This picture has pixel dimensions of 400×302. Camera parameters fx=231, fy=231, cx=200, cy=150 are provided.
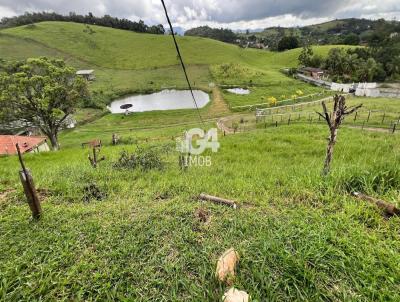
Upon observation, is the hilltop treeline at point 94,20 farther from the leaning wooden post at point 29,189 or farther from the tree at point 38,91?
the leaning wooden post at point 29,189

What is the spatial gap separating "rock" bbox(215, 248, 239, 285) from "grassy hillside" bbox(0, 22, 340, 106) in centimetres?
4517

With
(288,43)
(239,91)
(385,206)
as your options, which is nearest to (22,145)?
(385,206)

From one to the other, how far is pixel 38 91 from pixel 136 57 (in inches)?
2403

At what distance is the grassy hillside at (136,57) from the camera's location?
179 ft

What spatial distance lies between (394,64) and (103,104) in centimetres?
6004

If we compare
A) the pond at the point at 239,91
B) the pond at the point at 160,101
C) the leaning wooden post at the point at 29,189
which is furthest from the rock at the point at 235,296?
the pond at the point at 239,91

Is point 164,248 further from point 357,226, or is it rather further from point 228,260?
point 357,226

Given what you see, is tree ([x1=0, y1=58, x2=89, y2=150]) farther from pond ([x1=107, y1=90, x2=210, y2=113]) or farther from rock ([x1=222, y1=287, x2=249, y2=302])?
rock ([x1=222, y1=287, x2=249, y2=302])

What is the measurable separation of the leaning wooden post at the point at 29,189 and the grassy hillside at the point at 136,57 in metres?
44.7

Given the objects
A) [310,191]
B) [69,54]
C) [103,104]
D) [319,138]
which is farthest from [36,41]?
[310,191]

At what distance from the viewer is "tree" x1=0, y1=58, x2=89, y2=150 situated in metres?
17.8

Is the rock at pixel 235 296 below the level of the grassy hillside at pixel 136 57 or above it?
below

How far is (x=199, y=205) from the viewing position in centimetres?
374

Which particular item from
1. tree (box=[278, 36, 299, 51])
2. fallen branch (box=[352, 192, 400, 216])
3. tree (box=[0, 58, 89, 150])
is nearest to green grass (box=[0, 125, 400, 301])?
fallen branch (box=[352, 192, 400, 216])
